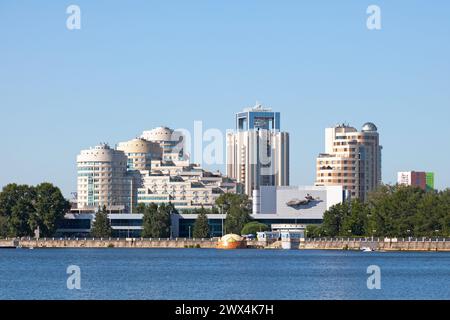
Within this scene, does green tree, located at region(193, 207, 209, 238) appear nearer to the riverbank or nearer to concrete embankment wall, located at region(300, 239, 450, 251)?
the riverbank

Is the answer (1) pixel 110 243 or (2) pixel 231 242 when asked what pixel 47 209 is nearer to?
(1) pixel 110 243

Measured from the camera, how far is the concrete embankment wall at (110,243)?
179875 millimetres

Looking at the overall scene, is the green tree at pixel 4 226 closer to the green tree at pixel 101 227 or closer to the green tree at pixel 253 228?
the green tree at pixel 101 227

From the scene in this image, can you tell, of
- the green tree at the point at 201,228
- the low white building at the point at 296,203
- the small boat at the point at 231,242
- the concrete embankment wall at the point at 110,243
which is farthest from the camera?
the low white building at the point at 296,203

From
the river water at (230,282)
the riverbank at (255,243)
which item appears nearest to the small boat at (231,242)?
the riverbank at (255,243)

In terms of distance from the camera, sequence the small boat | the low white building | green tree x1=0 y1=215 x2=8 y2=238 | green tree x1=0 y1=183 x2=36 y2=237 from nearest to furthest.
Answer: the small boat < green tree x1=0 y1=183 x2=36 y2=237 < green tree x1=0 y1=215 x2=8 y2=238 < the low white building

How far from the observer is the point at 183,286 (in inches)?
2808

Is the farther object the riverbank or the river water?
the riverbank

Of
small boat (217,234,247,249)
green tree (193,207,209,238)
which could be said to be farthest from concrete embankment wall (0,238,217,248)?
small boat (217,234,247,249)

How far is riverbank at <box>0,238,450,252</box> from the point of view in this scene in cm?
15125

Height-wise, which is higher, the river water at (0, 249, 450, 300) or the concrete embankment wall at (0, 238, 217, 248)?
the river water at (0, 249, 450, 300)
